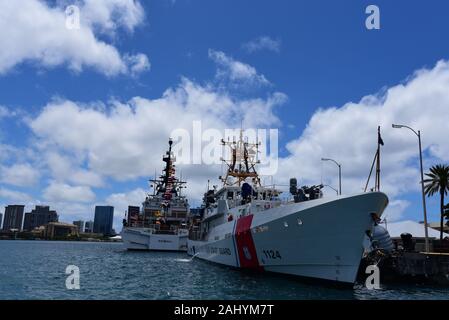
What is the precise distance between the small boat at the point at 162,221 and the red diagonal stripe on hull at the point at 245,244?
4451cm

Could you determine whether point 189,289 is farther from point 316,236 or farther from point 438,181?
point 438,181

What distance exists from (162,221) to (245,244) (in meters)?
51.6

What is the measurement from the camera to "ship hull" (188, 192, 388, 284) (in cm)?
1942

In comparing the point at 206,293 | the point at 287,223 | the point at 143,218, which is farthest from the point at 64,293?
the point at 143,218

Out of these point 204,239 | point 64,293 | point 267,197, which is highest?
point 267,197

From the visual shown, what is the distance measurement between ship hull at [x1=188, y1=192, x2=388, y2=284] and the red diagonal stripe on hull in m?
0.08

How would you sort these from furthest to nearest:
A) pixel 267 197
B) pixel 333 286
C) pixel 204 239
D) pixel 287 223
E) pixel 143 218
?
pixel 143 218, pixel 204 239, pixel 267 197, pixel 287 223, pixel 333 286

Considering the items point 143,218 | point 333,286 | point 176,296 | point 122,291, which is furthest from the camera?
point 143,218

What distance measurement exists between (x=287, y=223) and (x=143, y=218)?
59072 mm

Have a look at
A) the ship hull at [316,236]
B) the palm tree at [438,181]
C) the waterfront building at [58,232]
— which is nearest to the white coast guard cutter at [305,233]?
the ship hull at [316,236]

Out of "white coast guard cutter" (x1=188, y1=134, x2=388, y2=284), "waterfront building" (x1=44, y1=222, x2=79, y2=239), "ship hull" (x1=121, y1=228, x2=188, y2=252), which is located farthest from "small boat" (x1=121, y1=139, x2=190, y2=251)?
"waterfront building" (x1=44, y1=222, x2=79, y2=239)
